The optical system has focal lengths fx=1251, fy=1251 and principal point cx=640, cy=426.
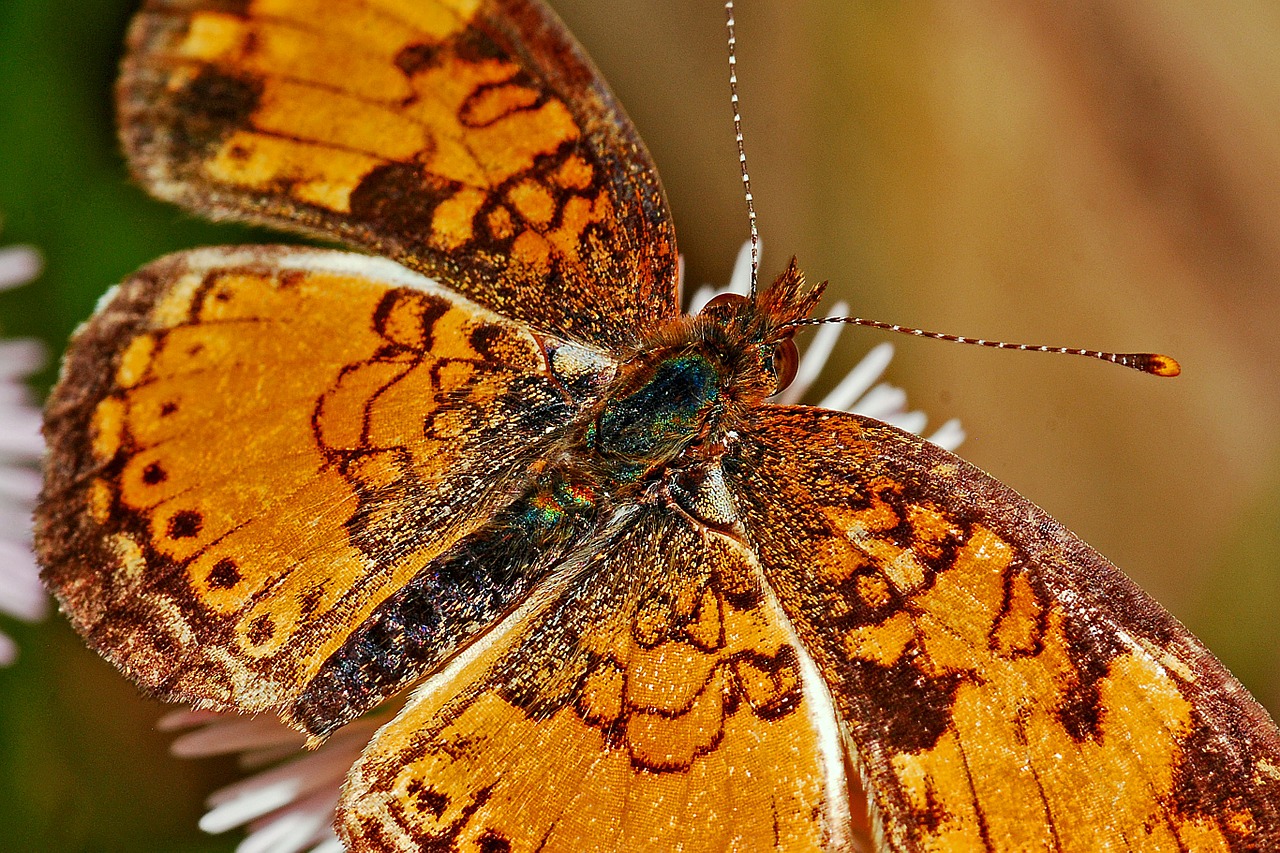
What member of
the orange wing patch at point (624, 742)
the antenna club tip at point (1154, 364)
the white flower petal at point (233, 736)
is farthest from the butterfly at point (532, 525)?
the white flower petal at point (233, 736)

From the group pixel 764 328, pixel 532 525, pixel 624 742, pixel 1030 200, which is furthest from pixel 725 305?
pixel 1030 200

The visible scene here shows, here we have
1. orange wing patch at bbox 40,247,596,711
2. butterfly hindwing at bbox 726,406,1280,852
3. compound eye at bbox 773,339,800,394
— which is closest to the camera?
butterfly hindwing at bbox 726,406,1280,852

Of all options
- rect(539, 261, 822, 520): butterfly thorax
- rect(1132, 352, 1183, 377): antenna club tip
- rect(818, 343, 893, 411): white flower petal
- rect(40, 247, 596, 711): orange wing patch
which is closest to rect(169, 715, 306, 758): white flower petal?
rect(40, 247, 596, 711): orange wing patch

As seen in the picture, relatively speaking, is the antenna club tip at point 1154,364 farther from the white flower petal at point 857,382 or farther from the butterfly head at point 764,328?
the white flower petal at point 857,382

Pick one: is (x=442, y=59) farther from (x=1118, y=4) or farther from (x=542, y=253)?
(x=1118, y=4)

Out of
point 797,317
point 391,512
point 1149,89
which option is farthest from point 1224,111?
point 391,512

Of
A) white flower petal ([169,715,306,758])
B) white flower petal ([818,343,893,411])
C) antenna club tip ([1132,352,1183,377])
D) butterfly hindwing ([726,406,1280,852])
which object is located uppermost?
antenna club tip ([1132,352,1183,377])

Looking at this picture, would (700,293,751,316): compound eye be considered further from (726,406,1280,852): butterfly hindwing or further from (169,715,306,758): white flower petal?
(169,715,306,758): white flower petal
